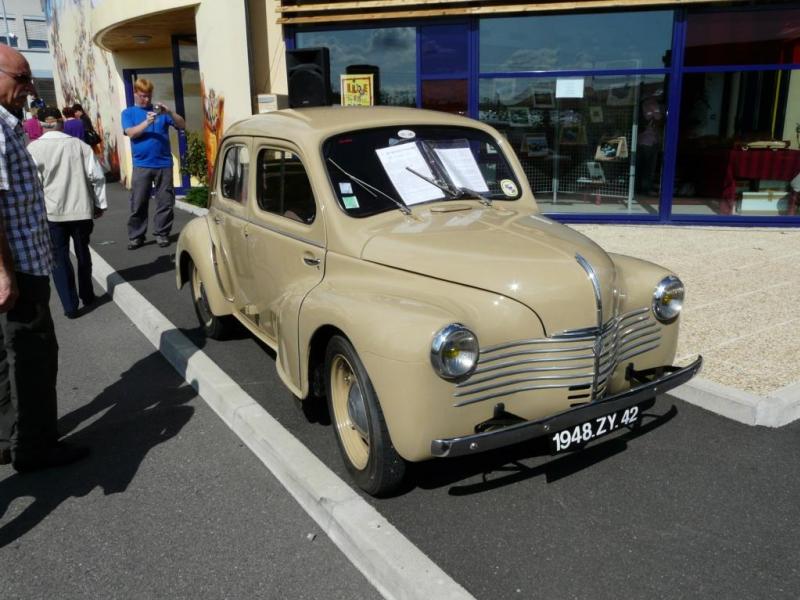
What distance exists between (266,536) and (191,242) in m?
3.20

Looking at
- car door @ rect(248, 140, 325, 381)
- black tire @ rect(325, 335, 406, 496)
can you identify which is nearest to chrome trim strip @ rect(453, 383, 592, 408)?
black tire @ rect(325, 335, 406, 496)

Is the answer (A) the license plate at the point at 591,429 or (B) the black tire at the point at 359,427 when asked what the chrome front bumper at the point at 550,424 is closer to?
(A) the license plate at the point at 591,429

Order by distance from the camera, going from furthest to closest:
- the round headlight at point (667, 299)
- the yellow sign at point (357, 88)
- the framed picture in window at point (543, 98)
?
the framed picture in window at point (543, 98), the yellow sign at point (357, 88), the round headlight at point (667, 299)

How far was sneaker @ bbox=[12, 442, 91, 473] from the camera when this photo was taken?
3590mm

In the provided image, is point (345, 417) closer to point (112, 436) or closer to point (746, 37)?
point (112, 436)

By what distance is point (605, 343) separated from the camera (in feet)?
10.5

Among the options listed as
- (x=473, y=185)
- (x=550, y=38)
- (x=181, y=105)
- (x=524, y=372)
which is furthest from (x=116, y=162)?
(x=524, y=372)

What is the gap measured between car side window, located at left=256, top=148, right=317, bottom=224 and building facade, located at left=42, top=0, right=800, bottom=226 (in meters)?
7.37

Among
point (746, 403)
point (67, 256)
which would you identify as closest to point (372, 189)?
point (746, 403)

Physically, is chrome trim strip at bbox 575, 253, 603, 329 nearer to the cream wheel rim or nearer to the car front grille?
the car front grille

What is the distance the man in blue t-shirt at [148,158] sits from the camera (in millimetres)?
9156

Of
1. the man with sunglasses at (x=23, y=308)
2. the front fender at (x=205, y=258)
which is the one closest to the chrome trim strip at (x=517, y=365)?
the man with sunglasses at (x=23, y=308)

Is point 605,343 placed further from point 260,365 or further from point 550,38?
point 550,38

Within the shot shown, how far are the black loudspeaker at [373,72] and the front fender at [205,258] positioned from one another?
20.1ft
